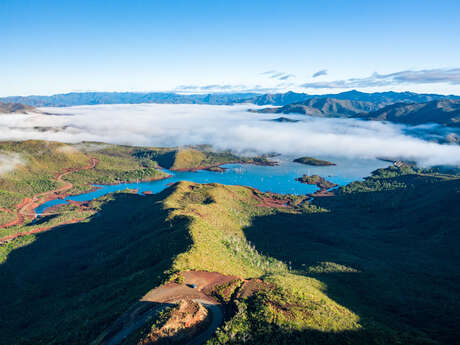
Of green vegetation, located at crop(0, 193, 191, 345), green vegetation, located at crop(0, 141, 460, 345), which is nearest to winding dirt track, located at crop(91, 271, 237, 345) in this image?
green vegetation, located at crop(0, 141, 460, 345)

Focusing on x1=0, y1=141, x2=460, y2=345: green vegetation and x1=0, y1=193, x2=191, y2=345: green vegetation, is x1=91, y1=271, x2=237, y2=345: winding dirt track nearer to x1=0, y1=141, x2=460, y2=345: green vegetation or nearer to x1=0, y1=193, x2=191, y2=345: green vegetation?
x1=0, y1=141, x2=460, y2=345: green vegetation

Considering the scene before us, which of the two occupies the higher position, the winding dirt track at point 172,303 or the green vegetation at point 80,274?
the winding dirt track at point 172,303

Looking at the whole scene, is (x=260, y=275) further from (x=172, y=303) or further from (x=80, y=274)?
(x=80, y=274)

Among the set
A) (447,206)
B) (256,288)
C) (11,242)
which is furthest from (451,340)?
(11,242)

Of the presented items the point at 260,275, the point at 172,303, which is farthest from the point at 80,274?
the point at 172,303

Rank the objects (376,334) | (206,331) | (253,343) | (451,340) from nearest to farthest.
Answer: (253,343)
(206,331)
(376,334)
(451,340)

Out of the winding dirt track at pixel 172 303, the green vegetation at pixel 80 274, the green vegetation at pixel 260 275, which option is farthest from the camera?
the green vegetation at pixel 80 274

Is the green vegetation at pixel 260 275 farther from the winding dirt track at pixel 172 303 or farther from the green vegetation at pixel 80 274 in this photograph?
the winding dirt track at pixel 172 303

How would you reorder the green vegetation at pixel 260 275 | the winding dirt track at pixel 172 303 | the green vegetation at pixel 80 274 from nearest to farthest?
the winding dirt track at pixel 172 303 → the green vegetation at pixel 260 275 → the green vegetation at pixel 80 274

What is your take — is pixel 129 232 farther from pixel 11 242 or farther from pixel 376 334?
pixel 376 334

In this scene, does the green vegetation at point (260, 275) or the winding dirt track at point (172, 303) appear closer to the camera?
the winding dirt track at point (172, 303)

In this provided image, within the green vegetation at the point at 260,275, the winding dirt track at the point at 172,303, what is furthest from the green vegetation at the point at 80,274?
the winding dirt track at the point at 172,303
